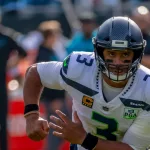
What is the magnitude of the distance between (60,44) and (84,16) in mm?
2135

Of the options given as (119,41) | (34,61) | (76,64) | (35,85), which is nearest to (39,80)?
(35,85)

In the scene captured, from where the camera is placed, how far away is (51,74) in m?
5.57

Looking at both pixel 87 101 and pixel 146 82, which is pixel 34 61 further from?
pixel 146 82

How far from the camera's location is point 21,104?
9.88m

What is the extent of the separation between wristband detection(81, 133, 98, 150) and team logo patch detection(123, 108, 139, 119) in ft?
0.88

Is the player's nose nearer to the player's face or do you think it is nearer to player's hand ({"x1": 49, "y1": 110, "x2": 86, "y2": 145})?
the player's face

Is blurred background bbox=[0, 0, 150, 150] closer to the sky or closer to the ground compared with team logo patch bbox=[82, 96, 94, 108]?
closer to the ground

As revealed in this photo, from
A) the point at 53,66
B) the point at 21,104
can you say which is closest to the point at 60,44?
the point at 21,104

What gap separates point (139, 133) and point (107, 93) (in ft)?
1.16

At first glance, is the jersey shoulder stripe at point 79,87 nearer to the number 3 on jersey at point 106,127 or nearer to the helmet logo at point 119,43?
the number 3 on jersey at point 106,127

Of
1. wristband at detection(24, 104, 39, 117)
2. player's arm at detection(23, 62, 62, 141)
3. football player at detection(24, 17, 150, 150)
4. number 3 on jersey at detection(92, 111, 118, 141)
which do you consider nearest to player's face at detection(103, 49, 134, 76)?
football player at detection(24, 17, 150, 150)

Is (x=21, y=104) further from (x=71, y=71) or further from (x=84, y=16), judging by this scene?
(x=71, y=71)

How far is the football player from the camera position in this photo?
203 inches

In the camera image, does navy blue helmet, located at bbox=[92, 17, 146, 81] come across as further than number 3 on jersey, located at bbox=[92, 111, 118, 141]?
No
